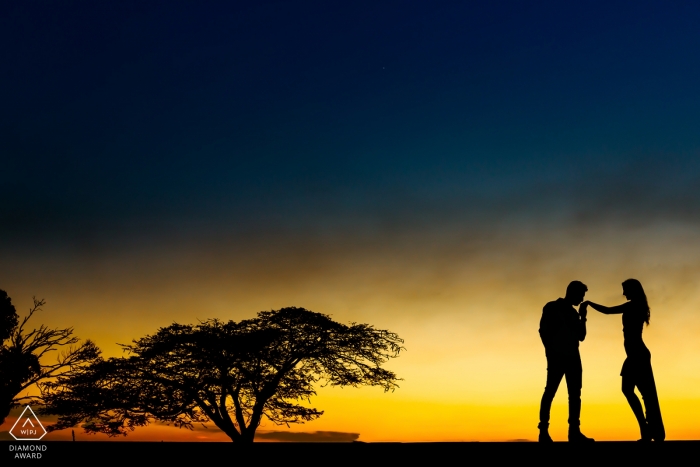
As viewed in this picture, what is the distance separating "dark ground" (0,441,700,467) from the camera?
23.7 feet

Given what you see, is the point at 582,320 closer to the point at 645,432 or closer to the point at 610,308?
the point at 610,308

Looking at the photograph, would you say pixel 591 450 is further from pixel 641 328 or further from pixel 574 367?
pixel 641 328

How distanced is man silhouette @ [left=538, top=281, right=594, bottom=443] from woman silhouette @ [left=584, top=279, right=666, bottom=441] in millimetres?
746

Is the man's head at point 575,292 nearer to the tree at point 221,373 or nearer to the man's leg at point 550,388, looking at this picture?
the man's leg at point 550,388

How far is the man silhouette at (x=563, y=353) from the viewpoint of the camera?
396 inches

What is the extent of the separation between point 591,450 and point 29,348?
1551 inches

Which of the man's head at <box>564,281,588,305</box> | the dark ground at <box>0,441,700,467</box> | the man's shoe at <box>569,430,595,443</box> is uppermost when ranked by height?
the man's head at <box>564,281,588,305</box>

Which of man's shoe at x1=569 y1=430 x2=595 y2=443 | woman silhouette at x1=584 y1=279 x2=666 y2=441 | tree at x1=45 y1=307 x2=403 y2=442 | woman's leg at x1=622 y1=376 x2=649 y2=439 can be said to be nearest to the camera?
man's shoe at x1=569 y1=430 x2=595 y2=443

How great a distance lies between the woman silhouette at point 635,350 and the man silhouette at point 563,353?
0.75 metres

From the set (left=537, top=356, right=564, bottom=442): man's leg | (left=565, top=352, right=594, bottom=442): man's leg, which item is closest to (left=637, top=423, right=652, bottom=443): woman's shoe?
(left=565, top=352, right=594, bottom=442): man's leg

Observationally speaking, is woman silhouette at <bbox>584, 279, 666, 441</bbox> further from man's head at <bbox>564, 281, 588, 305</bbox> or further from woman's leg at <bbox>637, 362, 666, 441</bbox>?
man's head at <bbox>564, 281, 588, 305</bbox>

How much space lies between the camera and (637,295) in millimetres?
10359

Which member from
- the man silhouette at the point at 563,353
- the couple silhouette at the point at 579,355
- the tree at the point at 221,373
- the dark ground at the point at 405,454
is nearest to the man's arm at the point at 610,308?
the couple silhouette at the point at 579,355

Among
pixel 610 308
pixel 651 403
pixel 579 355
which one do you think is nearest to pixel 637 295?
pixel 610 308
